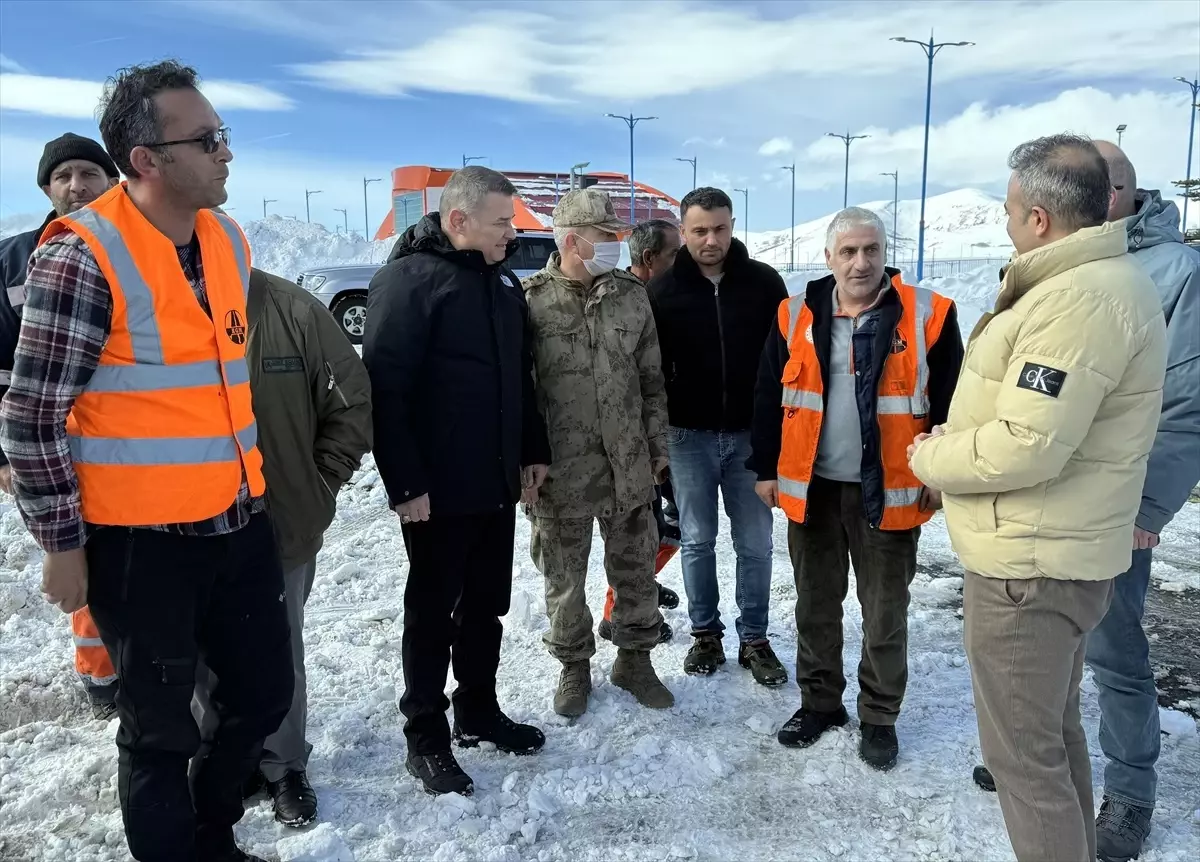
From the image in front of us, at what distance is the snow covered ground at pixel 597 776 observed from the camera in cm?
278

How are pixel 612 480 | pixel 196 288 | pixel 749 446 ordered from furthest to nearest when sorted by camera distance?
pixel 749 446, pixel 612 480, pixel 196 288

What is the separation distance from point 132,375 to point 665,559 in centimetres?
342

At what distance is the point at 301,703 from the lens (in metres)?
3.08

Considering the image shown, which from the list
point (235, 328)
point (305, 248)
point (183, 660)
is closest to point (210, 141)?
point (235, 328)

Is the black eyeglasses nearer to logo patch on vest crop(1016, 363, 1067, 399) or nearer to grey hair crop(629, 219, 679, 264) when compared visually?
logo patch on vest crop(1016, 363, 1067, 399)

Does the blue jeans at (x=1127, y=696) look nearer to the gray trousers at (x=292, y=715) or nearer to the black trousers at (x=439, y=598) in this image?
the black trousers at (x=439, y=598)

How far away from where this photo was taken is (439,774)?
3074mm

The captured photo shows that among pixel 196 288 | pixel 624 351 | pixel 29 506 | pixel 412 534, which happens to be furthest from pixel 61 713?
pixel 624 351

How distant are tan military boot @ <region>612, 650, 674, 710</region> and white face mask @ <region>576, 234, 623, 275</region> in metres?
1.73

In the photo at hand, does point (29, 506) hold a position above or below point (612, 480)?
above

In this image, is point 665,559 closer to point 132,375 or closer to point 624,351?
point 624,351

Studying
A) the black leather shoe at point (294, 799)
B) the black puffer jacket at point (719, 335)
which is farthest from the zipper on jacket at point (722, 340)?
→ the black leather shoe at point (294, 799)

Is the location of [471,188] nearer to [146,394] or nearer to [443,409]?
[443,409]

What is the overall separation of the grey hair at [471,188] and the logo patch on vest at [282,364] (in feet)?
2.50
